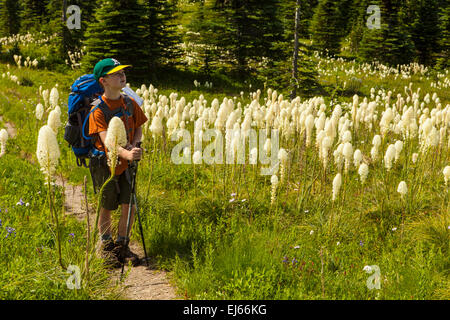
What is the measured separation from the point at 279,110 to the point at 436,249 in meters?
3.45

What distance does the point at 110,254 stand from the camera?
375 centimetres

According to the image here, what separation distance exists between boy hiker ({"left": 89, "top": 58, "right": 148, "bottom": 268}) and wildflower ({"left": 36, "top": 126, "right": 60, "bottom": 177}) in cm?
75

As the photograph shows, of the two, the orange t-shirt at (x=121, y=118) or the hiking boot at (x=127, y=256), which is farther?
the hiking boot at (x=127, y=256)

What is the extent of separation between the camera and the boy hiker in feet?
11.5

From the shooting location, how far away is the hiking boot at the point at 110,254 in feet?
12.3

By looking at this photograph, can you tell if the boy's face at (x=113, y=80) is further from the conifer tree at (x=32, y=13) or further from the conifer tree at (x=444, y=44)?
the conifer tree at (x=32, y=13)

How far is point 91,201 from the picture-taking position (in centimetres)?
530

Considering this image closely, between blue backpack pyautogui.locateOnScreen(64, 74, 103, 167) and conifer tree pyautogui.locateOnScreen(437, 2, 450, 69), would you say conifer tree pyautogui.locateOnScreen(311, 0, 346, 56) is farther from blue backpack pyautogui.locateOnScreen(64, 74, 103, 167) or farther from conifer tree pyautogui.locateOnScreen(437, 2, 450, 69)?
blue backpack pyautogui.locateOnScreen(64, 74, 103, 167)

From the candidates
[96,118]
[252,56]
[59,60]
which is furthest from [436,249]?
[59,60]

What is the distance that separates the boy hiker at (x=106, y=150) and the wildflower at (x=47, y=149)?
0.75 meters

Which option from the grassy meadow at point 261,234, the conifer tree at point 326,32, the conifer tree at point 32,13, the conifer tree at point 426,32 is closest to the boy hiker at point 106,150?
the grassy meadow at point 261,234

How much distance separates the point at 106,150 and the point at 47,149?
1089 mm
